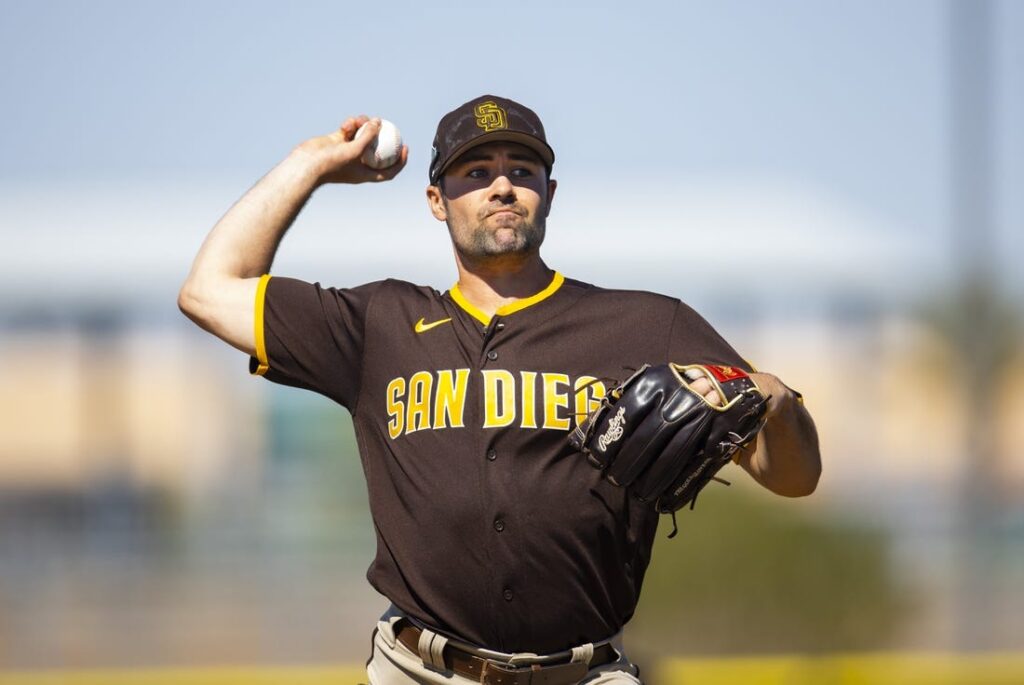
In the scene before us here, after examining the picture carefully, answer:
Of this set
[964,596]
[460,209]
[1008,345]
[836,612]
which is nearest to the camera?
[460,209]

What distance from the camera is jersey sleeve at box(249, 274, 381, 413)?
3068mm

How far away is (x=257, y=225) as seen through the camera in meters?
3.22

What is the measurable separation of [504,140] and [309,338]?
2.17 ft

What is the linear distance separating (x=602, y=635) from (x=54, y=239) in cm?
1904

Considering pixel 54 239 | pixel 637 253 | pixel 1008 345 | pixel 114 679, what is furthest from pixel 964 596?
pixel 54 239

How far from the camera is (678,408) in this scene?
268cm

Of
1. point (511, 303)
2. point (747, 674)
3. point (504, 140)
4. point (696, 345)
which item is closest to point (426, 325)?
point (511, 303)

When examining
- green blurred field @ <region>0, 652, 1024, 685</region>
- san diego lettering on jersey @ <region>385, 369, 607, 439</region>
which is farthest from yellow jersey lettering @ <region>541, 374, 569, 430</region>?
green blurred field @ <region>0, 652, 1024, 685</region>

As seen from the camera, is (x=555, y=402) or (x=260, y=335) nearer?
(x=555, y=402)

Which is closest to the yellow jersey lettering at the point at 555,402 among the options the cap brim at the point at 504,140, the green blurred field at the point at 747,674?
the cap brim at the point at 504,140

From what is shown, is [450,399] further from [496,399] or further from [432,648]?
[432,648]

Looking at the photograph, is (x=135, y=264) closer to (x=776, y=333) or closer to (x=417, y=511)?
(x=776, y=333)

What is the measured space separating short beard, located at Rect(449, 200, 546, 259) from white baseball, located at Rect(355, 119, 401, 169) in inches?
13.6

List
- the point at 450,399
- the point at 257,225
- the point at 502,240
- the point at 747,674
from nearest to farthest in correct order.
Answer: the point at 450,399 → the point at 502,240 → the point at 257,225 → the point at 747,674
